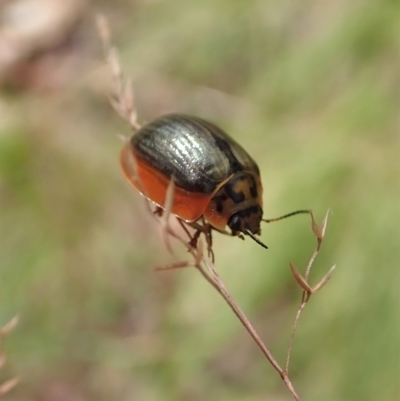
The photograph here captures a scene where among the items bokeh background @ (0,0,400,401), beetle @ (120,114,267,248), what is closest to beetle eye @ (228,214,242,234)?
beetle @ (120,114,267,248)

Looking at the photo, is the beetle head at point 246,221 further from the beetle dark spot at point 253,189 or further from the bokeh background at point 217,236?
the bokeh background at point 217,236

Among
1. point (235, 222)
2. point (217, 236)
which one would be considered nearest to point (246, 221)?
point (235, 222)

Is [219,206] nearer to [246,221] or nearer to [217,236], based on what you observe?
[246,221]

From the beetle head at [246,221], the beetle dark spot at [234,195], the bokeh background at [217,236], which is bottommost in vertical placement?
the bokeh background at [217,236]

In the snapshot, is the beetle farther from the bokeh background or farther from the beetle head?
the bokeh background

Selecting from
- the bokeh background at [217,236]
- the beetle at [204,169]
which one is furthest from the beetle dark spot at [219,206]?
the bokeh background at [217,236]

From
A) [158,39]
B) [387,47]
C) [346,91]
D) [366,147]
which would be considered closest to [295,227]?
[366,147]

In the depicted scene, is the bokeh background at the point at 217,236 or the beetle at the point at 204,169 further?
the bokeh background at the point at 217,236

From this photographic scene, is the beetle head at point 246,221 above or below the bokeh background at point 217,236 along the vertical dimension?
above
